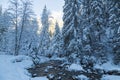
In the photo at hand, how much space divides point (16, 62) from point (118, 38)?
1582 centimetres

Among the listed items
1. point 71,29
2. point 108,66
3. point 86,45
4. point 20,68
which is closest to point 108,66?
point 108,66

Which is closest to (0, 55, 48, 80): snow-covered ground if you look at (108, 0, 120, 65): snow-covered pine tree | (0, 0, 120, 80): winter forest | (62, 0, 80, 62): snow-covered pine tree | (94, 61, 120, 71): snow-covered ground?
(0, 0, 120, 80): winter forest

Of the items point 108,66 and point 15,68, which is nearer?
point 15,68

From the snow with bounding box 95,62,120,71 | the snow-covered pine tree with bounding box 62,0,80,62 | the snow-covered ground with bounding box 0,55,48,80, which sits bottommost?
the snow with bounding box 95,62,120,71

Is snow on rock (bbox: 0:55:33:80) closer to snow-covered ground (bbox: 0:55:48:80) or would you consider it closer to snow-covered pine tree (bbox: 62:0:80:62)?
snow-covered ground (bbox: 0:55:48:80)

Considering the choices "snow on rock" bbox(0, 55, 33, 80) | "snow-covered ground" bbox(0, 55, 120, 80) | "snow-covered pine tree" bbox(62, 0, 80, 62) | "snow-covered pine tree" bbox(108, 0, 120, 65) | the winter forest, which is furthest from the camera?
"snow-covered pine tree" bbox(62, 0, 80, 62)

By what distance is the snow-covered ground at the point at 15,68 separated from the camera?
23.9 meters

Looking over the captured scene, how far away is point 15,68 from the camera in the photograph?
27.9m

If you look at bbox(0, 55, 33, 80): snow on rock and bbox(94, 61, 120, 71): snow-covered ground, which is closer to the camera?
bbox(0, 55, 33, 80): snow on rock

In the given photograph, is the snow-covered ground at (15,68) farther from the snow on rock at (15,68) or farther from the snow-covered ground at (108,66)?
the snow-covered ground at (108,66)

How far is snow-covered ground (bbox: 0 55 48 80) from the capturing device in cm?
2391

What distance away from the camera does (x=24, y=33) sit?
53.9m

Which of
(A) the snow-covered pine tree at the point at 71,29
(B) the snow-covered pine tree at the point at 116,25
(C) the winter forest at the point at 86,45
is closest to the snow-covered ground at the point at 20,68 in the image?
(C) the winter forest at the point at 86,45

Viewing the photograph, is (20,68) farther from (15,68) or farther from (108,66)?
(108,66)
